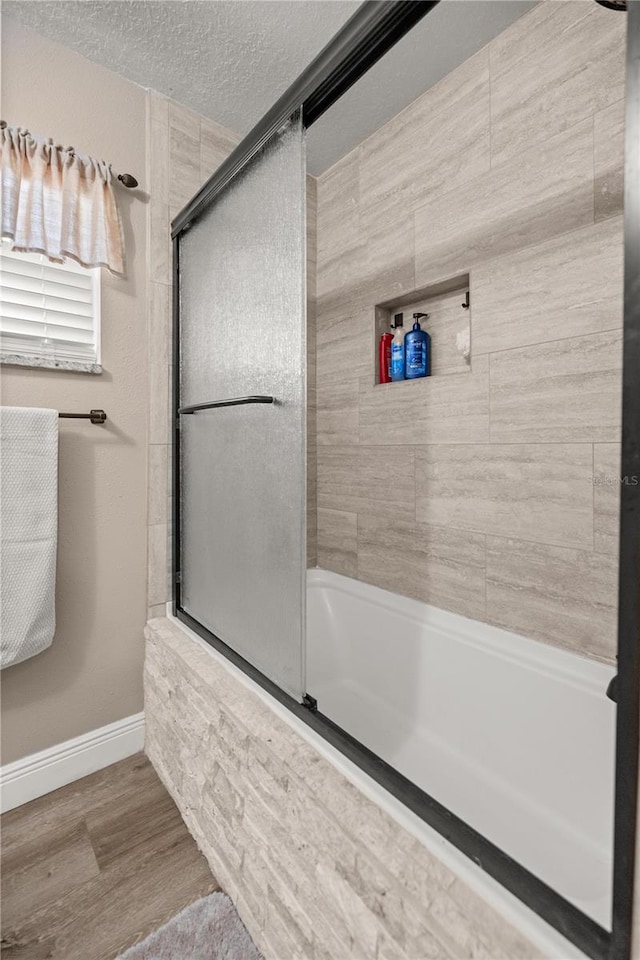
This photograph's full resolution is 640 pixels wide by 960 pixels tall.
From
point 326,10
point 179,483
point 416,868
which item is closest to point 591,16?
point 326,10

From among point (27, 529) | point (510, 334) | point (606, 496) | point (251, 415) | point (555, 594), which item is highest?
point (510, 334)

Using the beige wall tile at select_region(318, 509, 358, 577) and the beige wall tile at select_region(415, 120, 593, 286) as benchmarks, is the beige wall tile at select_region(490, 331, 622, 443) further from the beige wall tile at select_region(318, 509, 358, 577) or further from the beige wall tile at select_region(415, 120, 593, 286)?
the beige wall tile at select_region(318, 509, 358, 577)

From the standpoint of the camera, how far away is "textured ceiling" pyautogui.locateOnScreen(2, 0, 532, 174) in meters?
1.41

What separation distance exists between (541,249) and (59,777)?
2.18m

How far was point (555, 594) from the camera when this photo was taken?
139 centimetres

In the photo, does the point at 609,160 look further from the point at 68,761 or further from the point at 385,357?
the point at 68,761

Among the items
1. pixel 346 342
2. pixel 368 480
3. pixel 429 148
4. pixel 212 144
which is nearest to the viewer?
pixel 429 148

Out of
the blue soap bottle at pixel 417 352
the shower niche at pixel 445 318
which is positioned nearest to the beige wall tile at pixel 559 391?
the shower niche at pixel 445 318

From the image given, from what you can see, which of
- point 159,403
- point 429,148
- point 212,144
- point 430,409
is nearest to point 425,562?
point 430,409

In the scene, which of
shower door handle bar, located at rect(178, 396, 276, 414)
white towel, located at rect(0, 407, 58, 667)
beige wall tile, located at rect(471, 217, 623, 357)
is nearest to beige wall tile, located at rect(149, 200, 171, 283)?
shower door handle bar, located at rect(178, 396, 276, 414)

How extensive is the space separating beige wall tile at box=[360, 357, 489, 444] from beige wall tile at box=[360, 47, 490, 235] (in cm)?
65

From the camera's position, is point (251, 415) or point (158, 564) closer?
point (251, 415)

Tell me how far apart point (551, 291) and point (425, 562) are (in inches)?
38.1

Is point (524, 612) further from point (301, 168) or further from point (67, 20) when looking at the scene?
point (67, 20)
